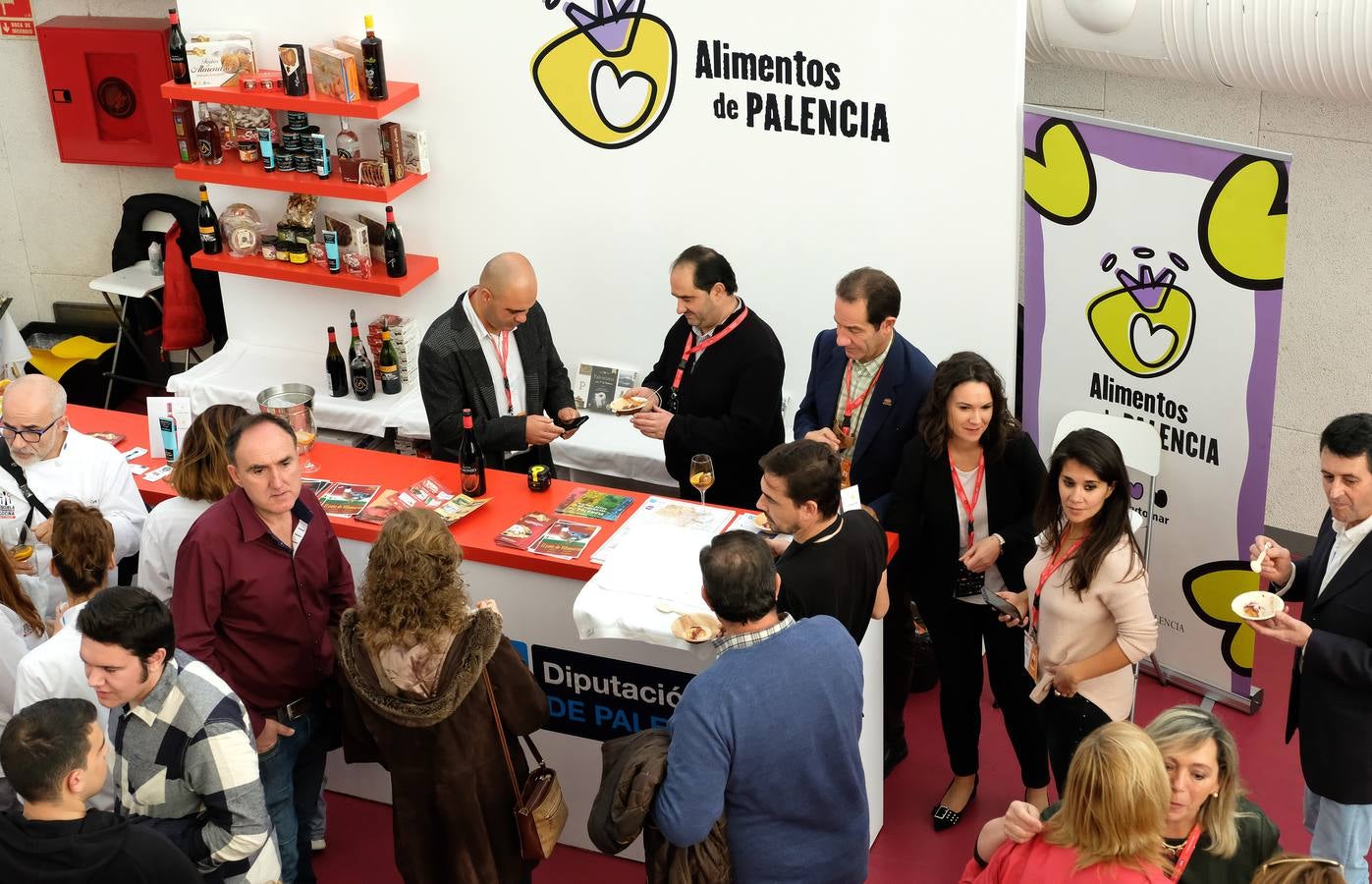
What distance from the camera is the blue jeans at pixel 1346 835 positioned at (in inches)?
140

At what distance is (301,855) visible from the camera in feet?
13.4

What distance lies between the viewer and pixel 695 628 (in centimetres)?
344

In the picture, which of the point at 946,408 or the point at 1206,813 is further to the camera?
the point at 946,408

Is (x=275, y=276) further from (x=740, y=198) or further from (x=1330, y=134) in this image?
(x=1330, y=134)

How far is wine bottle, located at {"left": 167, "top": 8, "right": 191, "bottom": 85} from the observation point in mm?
6141

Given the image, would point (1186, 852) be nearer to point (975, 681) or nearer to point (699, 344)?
point (975, 681)

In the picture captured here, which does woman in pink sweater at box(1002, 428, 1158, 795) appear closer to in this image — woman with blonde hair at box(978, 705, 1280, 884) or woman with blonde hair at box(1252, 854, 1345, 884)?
woman with blonde hair at box(978, 705, 1280, 884)

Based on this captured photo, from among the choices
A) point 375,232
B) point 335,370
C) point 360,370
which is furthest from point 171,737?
point 375,232

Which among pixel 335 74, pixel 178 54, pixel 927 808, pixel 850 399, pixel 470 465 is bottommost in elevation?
pixel 927 808

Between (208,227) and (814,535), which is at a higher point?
(208,227)

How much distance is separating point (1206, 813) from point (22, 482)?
3393 mm

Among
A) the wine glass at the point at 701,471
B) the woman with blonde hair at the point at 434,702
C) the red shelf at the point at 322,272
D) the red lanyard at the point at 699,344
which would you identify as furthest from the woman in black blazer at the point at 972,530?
the red shelf at the point at 322,272

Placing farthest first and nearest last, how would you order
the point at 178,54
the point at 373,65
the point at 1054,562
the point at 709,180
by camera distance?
the point at 178,54, the point at 373,65, the point at 709,180, the point at 1054,562

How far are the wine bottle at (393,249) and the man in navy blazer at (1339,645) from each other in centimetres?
388
